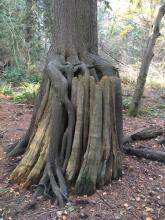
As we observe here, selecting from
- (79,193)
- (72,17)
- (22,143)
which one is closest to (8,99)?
(22,143)

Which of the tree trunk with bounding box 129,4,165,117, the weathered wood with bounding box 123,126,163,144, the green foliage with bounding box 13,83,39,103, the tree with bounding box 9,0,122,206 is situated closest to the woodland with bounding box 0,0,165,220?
the tree with bounding box 9,0,122,206

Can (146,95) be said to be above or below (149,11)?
below

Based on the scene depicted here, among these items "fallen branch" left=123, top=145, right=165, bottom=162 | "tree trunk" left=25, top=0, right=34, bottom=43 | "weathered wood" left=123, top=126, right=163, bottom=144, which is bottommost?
"fallen branch" left=123, top=145, right=165, bottom=162

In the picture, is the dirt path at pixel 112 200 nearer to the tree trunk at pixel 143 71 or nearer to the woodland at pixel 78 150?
the woodland at pixel 78 150

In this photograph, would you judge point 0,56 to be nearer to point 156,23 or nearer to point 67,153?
point 156,23

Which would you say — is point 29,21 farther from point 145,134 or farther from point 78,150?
point 78,150

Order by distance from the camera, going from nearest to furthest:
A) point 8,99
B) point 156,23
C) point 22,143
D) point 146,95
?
point 22,143 → point 156,23 → point 8,99 → point 146,95

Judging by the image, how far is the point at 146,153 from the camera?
5363mm

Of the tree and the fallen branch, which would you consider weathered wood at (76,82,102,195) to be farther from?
the fallen branch

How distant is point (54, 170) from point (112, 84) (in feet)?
4.23

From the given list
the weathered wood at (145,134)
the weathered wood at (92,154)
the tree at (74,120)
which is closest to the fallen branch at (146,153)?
the weathered wood at (145,134)

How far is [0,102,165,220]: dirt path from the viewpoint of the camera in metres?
3.85

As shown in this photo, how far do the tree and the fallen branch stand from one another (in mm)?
739

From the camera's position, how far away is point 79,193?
4.12 meters
